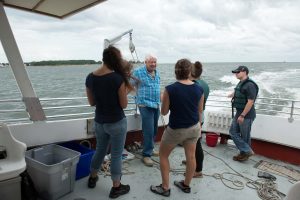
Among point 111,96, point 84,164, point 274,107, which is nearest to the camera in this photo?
point 111,96

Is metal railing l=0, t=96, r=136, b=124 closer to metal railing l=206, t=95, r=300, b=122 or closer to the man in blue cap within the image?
the man in blue cap

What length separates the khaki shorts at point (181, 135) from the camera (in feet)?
8.27

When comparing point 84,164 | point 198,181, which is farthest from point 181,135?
point 84,164

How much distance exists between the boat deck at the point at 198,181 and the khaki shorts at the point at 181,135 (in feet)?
1.98

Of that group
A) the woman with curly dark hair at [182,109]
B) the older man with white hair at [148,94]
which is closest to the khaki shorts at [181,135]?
the woman with curly dark hair at [182,109]

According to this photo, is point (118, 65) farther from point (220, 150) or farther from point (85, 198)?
point (220, 150)

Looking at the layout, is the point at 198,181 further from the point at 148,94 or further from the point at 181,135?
the point at 148,94

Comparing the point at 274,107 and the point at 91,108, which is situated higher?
the point at 274,107

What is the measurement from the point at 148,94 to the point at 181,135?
3.33 feet

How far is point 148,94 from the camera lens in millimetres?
3416

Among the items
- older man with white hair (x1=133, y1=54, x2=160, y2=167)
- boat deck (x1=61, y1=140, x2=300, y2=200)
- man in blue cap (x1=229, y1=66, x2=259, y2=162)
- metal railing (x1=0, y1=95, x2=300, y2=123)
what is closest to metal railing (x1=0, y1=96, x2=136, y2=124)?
metal railing (x1=0, y1=95, x2=300, y2=123)

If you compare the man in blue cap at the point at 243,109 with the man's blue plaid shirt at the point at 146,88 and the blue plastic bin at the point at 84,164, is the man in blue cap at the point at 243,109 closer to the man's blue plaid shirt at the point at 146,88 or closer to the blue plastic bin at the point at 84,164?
the man's blue plaid shirt at the point at 146,88

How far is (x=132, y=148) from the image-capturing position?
4.03 meters

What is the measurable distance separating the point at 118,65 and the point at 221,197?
65.5 inches
